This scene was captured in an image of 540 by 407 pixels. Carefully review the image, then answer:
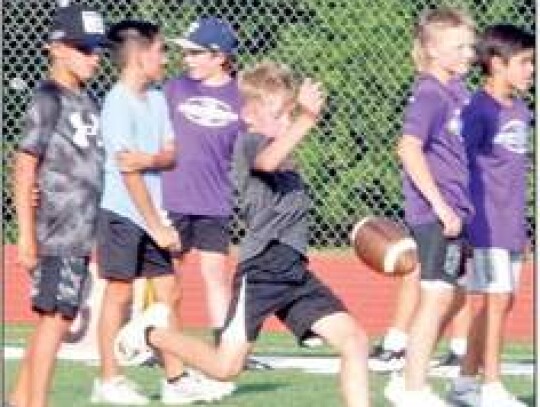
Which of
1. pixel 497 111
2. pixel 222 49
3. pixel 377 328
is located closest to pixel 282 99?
pixel 497 111

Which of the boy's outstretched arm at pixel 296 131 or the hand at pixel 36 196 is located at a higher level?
the boy's outstretched arm at pixel 296 131

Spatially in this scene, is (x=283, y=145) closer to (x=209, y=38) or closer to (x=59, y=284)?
(x=59, y=284)

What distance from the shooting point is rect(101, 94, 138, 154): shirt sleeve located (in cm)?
1043

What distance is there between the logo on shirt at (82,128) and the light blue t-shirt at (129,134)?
128 cm

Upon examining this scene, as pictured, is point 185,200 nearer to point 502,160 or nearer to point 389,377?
point 389,377

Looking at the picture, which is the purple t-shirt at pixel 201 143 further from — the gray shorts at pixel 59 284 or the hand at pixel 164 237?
the gray shorts at pixel 59 284

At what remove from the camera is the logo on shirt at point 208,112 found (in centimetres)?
1210

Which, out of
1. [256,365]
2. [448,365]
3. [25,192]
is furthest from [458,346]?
[25,192]

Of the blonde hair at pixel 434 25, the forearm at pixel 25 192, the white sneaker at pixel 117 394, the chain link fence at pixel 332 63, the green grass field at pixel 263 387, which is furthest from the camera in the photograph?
the chain link fence at pixel 332 63

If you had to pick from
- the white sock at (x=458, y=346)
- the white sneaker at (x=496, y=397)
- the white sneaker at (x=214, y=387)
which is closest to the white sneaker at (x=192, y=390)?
the white sneaker at (x=214, y=387)

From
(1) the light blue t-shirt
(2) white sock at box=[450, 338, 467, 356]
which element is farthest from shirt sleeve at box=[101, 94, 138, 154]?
(2) white sock at box=[450, 338, 467, 356]

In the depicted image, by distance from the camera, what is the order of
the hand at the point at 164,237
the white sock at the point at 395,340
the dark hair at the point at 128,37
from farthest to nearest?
the white sock at the point at 395,340, the dark hair at the point at 128,37, the hand at the point at 164,237

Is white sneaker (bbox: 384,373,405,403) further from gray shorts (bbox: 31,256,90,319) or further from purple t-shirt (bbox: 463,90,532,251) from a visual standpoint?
gray shorts (bbox: 31,256,90,319)

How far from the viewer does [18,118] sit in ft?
52.9
